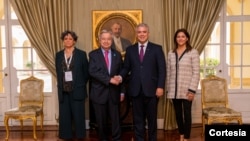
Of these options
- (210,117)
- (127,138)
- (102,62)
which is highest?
(102,62)

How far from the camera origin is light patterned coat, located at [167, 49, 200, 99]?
3766mm

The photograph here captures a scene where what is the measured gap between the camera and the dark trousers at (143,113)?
3750 mm

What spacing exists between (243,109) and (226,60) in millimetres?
869

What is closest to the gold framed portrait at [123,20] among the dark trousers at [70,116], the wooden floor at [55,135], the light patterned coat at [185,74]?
the light patterned coat at [185,74]

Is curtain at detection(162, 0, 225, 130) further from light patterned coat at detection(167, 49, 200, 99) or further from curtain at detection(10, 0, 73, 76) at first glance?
curtain at detection(10, 0, 73, 76)

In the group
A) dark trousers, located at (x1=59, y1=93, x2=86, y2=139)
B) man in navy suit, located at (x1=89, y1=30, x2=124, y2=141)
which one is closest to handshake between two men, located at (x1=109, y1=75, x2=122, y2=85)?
man in navy suit, located at (x1=89, y1=30, x2=124, y2=141)

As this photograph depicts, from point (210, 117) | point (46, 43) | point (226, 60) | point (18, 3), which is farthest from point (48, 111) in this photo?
point (226, 60)

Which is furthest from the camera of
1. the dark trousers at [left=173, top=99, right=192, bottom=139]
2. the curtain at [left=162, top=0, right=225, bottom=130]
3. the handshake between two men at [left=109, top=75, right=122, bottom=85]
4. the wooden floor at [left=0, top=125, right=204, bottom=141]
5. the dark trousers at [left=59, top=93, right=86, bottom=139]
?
the curtain at [left=162, top=0, right=225, bottom=130]

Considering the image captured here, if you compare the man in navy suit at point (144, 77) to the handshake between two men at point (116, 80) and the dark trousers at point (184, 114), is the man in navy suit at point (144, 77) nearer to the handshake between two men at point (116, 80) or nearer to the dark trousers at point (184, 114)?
the handshake between two men at point (116, 80)

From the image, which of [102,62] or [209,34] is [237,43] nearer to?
[209,34]

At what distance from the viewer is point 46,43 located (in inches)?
189

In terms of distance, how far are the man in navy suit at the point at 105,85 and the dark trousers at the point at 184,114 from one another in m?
0.75

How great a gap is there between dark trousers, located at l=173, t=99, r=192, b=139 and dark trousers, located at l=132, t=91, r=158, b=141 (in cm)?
32

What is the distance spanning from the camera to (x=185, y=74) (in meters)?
3.79
